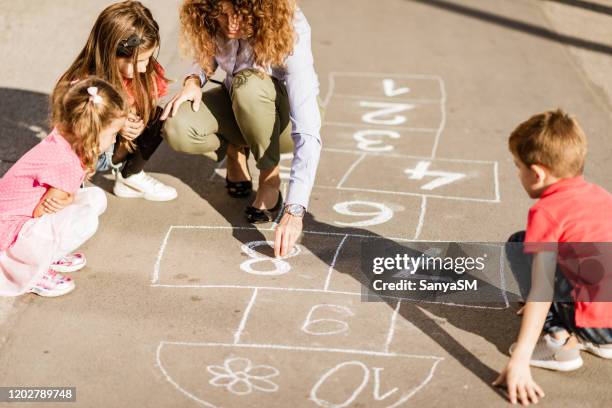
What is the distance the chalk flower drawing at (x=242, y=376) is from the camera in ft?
9.98

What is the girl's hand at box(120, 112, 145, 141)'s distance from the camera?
4172mm

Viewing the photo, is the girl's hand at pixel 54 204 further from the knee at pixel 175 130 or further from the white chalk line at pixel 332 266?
the white chalk line at pixel 332 266

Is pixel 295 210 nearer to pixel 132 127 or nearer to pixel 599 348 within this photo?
pixel 132 127

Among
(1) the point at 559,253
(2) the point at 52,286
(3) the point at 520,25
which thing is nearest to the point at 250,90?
(2) the point at 52,286

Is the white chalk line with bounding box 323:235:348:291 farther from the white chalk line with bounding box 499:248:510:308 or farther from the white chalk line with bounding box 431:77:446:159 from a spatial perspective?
the white chalk line with bounding box 431:77:446:159

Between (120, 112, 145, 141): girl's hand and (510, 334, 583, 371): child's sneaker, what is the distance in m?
2.10

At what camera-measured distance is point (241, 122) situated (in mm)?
4176

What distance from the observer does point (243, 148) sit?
4.52 meters

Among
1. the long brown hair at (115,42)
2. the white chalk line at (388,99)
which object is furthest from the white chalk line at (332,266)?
the white chalk line at (388,99)

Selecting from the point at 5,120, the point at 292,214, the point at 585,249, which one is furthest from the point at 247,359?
the point at 5,120

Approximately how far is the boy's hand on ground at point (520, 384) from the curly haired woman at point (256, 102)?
114 centimetres

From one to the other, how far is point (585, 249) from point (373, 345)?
2.73 feet

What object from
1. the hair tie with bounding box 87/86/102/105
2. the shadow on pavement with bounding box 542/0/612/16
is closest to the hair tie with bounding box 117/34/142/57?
the hair tie with bounding box 87/86/102/105

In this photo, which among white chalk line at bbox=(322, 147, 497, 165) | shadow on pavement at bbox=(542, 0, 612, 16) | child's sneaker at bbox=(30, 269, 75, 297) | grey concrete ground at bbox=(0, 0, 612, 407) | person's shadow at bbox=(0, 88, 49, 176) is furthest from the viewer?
shadow on pavement at bbox=(542, 0, 612, 16)
